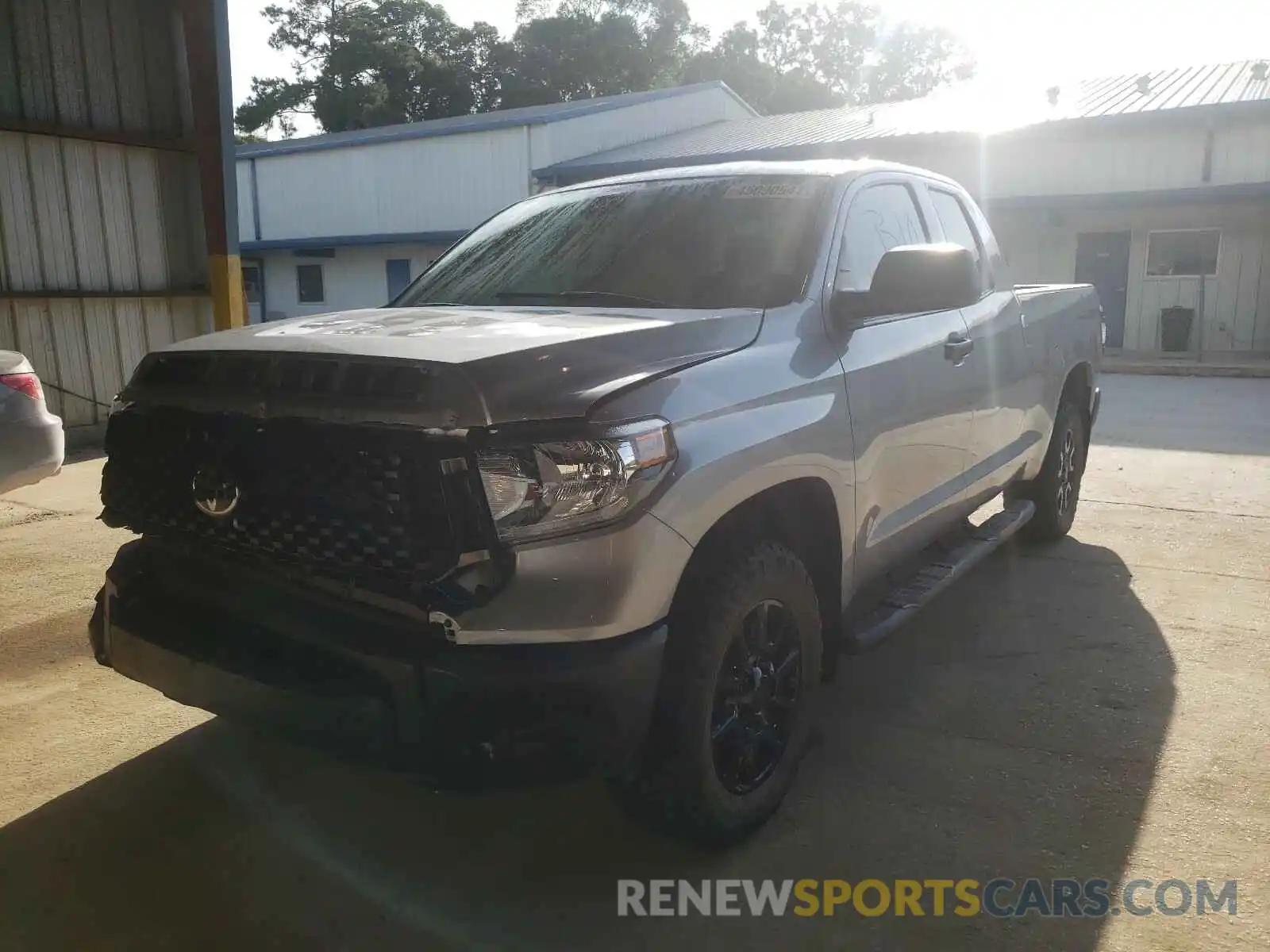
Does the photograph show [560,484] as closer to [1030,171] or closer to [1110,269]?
[1030,171]

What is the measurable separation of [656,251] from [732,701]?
5.03ft

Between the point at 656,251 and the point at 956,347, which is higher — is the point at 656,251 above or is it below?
above

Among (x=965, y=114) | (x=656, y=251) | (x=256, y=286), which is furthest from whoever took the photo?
(x=256, y=286)

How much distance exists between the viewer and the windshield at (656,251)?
3217mm

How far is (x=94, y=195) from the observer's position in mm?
9719

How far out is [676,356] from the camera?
8.55 ft

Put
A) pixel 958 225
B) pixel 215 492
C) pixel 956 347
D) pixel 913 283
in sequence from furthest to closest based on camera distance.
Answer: pixel 958 225
pixel 956 347
pixel 913 283
pixel 215 492

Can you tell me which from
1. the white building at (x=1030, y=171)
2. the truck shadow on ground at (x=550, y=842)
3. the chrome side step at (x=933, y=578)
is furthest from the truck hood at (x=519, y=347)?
the white building at (x=1030, y=171)

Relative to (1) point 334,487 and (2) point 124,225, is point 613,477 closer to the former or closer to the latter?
(1) point 334,487

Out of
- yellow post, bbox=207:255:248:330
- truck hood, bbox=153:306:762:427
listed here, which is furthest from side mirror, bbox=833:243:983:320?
yellow post, bbox=207:255:248:330

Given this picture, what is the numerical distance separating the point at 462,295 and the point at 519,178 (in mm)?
20836

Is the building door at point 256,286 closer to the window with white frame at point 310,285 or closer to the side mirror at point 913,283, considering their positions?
the window with white frame at point 310,285

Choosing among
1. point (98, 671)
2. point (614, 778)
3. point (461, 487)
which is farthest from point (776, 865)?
point (98, 671)

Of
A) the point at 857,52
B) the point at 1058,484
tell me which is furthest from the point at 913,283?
the point at 857,52
